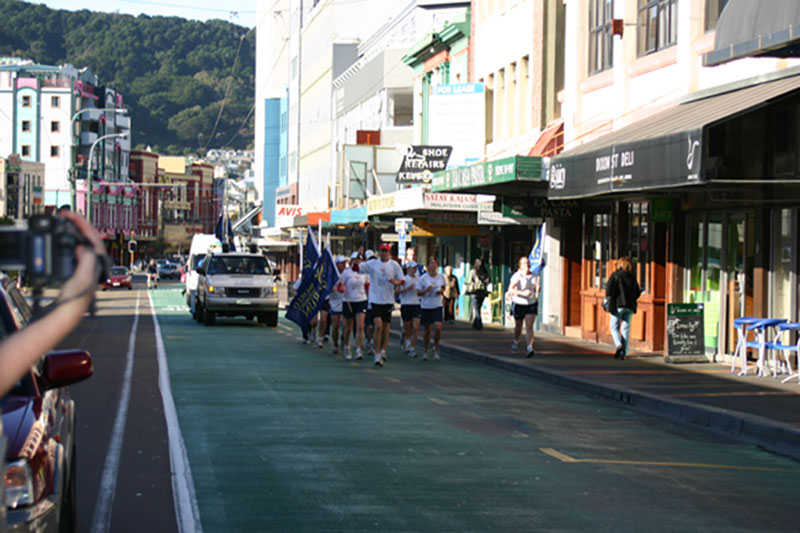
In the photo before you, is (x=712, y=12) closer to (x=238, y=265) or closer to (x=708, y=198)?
(x=708, y=198)

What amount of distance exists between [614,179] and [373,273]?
14.5 ft

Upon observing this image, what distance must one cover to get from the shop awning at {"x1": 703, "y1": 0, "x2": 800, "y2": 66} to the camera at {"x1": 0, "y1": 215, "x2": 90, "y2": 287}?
1100 cm

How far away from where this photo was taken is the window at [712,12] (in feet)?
63.2

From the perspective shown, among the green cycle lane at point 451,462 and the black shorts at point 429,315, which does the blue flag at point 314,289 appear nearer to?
the black shorts at point 429,315

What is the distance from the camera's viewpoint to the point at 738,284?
18.8 meters

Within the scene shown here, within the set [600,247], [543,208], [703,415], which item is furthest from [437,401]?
[543,208]

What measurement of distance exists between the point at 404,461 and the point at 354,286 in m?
11.0

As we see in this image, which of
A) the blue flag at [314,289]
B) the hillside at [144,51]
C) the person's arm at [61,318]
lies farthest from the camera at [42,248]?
the hillside at [144,51]

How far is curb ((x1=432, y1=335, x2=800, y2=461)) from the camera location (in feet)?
37.4

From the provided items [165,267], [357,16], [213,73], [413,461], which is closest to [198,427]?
[413,461]

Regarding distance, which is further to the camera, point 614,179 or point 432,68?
point 432,68

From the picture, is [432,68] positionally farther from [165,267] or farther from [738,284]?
[165,267]

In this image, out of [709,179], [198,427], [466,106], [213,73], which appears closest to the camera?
[198,427]

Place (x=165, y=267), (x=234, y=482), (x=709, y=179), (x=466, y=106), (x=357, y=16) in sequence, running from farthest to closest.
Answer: (x=165, y=267)
(x=357, y=16)
(x=466, y=106)
(x=709, y=179)
(x=234, y=482)
